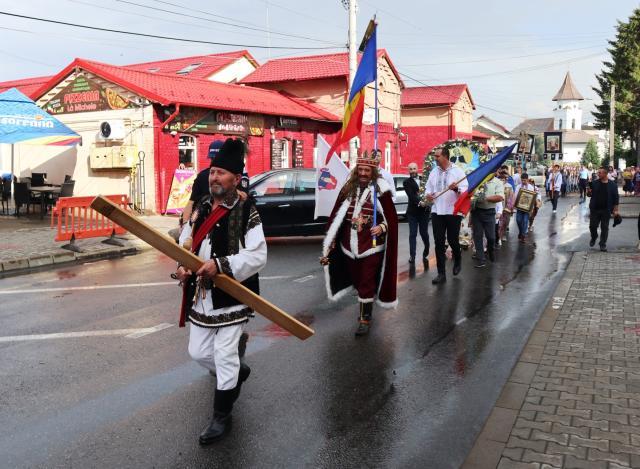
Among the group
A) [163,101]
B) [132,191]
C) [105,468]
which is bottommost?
[105,468]

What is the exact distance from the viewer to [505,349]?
5.94m

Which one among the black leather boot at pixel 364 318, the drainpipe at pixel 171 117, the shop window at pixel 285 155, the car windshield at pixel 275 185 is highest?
the drainpipe at pixel 171 117

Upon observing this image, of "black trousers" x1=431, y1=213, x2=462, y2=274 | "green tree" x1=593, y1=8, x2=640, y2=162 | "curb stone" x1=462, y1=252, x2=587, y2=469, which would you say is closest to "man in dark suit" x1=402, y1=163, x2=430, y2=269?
"black trousers" x1=431, y1=213, x2=462, y2=274

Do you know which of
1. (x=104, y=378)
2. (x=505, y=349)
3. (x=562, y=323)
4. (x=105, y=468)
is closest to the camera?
(x=105, y=468)

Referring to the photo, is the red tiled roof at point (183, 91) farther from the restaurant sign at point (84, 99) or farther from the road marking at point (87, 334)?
the road marking at point (87, 334)

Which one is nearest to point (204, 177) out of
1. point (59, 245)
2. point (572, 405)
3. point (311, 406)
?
point (311, 406)

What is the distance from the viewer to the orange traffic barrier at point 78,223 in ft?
39.5

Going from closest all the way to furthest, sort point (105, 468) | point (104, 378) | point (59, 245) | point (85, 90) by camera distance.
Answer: point (105, 468), point (104, 378), point (59, 245), point (85, 90)

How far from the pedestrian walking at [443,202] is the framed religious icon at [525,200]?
5.20 m

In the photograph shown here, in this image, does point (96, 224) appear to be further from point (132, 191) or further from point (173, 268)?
point (132, 191)

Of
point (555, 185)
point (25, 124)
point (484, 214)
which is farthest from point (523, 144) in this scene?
point (25, 124)

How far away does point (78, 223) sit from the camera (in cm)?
1262

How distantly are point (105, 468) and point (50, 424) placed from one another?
0.85 m

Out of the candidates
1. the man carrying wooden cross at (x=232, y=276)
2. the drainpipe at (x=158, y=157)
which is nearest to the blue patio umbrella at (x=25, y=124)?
the drainpipe at (x=158, y=157)
